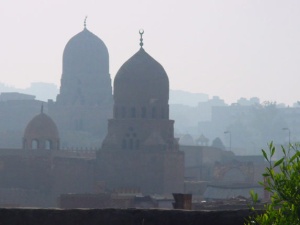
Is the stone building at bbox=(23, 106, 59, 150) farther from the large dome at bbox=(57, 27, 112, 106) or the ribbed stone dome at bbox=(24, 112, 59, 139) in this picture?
the large dome at bbox=(57, 27, 112, 106)

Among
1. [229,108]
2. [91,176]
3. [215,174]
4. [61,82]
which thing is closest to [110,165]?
[91,176]

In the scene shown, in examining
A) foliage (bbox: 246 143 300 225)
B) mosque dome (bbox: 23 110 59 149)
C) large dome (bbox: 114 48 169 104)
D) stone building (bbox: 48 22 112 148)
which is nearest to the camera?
foliage (bbox: 246 143 300 225)

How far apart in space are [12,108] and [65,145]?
37.2ft

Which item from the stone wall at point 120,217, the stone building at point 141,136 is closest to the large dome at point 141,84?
the stone building at point 141,136

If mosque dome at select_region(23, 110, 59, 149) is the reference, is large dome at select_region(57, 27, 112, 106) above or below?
above

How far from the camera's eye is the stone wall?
14.0 metres

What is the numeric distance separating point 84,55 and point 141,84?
49.5 ft

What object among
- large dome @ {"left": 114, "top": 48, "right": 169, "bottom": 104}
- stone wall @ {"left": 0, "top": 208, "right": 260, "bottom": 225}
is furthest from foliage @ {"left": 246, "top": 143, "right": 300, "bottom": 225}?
large dome @ {"left": 114, "top": 48, "right": 169, "bottom": 104}

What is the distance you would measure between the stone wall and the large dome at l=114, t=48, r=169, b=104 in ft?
102

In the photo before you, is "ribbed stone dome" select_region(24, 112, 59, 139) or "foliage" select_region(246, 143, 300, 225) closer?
"foliage" select_region(246, 143, 300, 225)

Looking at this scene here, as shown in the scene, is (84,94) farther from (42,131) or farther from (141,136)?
(141,136)

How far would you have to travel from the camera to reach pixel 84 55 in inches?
2362

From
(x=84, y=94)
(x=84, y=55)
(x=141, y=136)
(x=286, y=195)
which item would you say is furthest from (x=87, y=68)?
(x=286, y=195)

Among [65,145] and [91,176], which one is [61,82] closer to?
[65,145]
